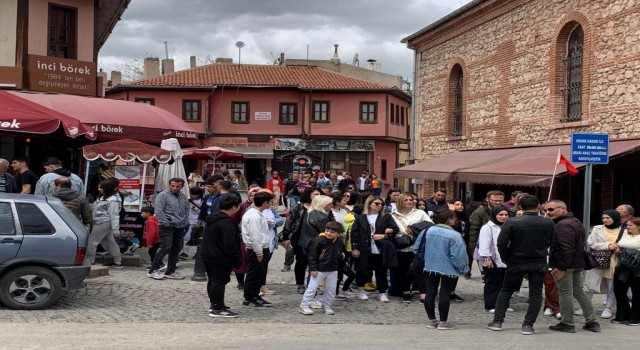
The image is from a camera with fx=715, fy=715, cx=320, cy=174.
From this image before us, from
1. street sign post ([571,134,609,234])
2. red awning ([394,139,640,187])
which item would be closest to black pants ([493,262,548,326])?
street sign post ([571,134,609,234])

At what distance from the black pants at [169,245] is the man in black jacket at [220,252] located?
9.44 feet

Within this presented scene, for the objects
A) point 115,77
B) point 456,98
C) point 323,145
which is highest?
point 115,77

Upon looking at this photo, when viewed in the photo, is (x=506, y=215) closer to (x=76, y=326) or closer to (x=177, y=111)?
(x=76, y=326)

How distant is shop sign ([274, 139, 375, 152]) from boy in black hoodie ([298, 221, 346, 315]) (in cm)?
3516

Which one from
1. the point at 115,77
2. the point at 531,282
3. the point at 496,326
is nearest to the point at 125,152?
the point at 496,326

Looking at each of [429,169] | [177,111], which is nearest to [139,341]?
[429,169]

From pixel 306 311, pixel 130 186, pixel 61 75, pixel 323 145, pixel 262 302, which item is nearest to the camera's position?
pixel 306 311

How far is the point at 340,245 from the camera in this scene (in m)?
9.60

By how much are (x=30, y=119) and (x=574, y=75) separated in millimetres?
13054

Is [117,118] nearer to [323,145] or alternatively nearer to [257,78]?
[323,145]

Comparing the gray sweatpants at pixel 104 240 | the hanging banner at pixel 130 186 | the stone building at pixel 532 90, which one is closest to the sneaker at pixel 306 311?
the gray sweatpants at pixel 104 240

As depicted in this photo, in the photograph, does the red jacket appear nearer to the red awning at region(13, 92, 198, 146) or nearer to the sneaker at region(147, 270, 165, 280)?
the sneaker at region(147, 270, 165, 280)

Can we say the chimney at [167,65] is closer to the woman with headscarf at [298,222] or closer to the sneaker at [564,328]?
A: the woman with headscarf at [298,222]

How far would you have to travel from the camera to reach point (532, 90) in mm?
19703
